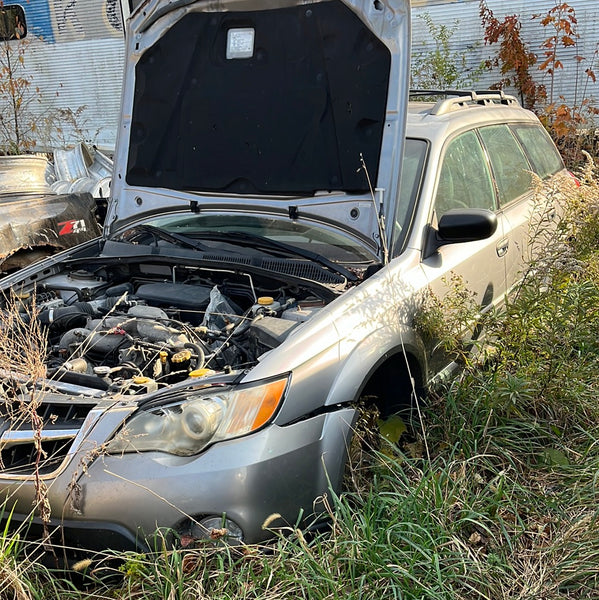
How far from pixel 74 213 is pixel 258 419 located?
3.50 m

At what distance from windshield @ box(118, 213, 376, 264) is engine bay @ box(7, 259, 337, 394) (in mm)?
229

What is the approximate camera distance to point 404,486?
2.69 meters

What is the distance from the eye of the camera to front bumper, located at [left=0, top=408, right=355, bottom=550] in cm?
217

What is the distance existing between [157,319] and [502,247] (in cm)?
211

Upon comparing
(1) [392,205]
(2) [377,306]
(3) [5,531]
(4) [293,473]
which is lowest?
(3) [5,531]

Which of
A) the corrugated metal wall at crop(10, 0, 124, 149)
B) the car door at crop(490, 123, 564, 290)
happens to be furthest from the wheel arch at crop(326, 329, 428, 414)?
the corrugated metal wall at crop(10, 0, 124, 149)

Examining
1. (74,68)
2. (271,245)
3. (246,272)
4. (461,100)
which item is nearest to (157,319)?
(246,272)

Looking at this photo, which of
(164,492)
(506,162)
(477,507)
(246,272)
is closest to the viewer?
(164,492)

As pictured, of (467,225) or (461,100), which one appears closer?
(467,225)

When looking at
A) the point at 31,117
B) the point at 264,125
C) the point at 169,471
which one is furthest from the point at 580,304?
the point at 31,117

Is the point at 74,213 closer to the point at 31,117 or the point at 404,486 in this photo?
the point at 404,486

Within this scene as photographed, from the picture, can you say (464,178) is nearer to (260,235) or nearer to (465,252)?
(465,252)

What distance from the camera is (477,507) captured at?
265 cm

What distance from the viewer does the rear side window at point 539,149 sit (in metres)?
4.90
